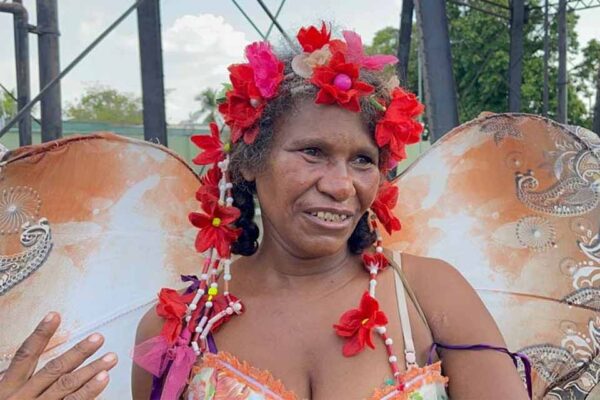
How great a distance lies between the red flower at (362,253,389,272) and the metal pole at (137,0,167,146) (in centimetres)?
174

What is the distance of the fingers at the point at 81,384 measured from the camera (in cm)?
94

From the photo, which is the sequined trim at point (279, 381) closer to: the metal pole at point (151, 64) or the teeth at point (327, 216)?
the teeth at point (327, 216)

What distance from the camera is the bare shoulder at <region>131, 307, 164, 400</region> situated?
1.42m

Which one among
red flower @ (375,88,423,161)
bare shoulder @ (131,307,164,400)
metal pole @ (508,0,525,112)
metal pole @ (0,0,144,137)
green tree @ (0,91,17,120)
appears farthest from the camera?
metal pole @ (508,0,525,112)

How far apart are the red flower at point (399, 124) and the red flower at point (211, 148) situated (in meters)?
0.39

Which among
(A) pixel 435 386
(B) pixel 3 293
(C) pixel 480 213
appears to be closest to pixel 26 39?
(B) pixel 3 293

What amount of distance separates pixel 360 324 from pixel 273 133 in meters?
0.40

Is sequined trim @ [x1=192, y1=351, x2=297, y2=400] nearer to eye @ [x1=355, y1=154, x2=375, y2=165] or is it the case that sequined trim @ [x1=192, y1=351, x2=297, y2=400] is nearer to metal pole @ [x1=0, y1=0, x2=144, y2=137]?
eye @ [x1=355, y1=154, x2=375, y2=165]

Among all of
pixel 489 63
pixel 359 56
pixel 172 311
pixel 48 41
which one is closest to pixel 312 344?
pixel 172 311

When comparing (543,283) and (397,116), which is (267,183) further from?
(543,283)

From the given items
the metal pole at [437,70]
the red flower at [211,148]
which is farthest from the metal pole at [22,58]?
the red flower at [211,148]

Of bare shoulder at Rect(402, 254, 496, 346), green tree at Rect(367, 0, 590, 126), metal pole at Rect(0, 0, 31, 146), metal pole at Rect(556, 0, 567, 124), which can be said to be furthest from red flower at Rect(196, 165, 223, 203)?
green tree at Rect(367, 0, 590, 126)

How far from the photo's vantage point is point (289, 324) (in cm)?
130

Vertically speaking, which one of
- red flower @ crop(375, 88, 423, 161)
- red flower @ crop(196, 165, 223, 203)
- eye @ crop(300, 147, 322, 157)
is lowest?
red flower @ crop(196, 165, 223, 203)
